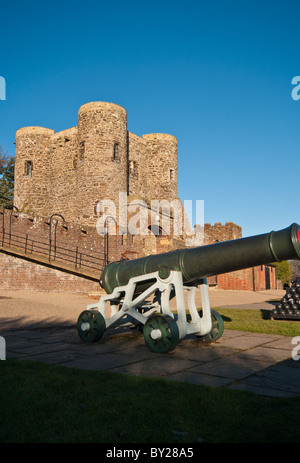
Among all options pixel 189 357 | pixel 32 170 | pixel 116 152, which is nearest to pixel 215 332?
pixel 189 357

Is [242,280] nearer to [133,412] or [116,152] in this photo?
[116,152]

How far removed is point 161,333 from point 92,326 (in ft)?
4.38

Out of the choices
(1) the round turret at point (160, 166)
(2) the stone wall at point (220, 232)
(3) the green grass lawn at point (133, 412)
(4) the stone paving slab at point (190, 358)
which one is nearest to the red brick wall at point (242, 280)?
(2) the stone wall at point (220, 232)

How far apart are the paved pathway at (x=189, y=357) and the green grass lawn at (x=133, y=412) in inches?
17.0

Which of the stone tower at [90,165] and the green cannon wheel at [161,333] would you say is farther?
the stone tower at [90,165]

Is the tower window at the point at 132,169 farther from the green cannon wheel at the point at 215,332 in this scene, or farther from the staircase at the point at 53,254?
the green cannon wheel at the point at 215,332

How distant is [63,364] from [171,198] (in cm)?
2849

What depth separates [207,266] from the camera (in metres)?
5.27

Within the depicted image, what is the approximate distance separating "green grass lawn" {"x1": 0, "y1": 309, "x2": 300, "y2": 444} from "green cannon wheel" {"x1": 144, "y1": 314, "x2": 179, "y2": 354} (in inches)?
52.2

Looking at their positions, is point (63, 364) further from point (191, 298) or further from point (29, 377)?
point (191, 298)

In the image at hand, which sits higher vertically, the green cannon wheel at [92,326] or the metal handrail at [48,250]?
the metal handrail at [48,250]

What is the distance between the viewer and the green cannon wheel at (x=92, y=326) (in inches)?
236

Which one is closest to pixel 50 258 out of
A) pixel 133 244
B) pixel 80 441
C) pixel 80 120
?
pixel 133 244

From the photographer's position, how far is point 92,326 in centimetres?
602
